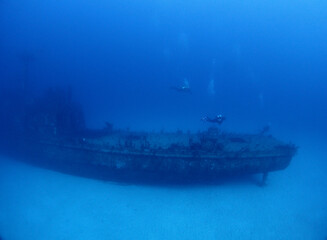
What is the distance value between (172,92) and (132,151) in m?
62.6

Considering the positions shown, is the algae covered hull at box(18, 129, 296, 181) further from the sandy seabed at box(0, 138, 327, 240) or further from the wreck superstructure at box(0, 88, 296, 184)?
the sandy seabed at box(0, 138, 327, 240)

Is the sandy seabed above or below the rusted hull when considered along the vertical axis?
below

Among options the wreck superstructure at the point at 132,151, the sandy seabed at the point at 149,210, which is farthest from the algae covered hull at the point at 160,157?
the sandy seabed at the point at 149,210

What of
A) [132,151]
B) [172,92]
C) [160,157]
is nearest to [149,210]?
[160,157]

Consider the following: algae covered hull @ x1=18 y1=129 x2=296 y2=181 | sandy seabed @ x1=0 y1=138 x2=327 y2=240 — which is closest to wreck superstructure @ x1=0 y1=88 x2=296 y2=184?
algae covered hull @ x1=18 y1=129 x2=296 y2=181

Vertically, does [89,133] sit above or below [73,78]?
below

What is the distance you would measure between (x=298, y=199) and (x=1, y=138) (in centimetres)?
1626

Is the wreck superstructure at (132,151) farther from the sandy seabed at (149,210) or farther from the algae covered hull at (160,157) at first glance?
the sandy seabed at (149,210)

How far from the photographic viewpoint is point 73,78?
343ft

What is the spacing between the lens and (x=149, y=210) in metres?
10.6

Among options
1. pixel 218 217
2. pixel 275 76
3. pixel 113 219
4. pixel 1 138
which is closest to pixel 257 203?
pixel 218 217

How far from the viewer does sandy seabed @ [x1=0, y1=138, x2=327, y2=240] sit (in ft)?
31.2

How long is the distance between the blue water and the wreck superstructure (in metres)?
0.96

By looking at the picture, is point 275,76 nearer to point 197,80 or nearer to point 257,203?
point 197,80
